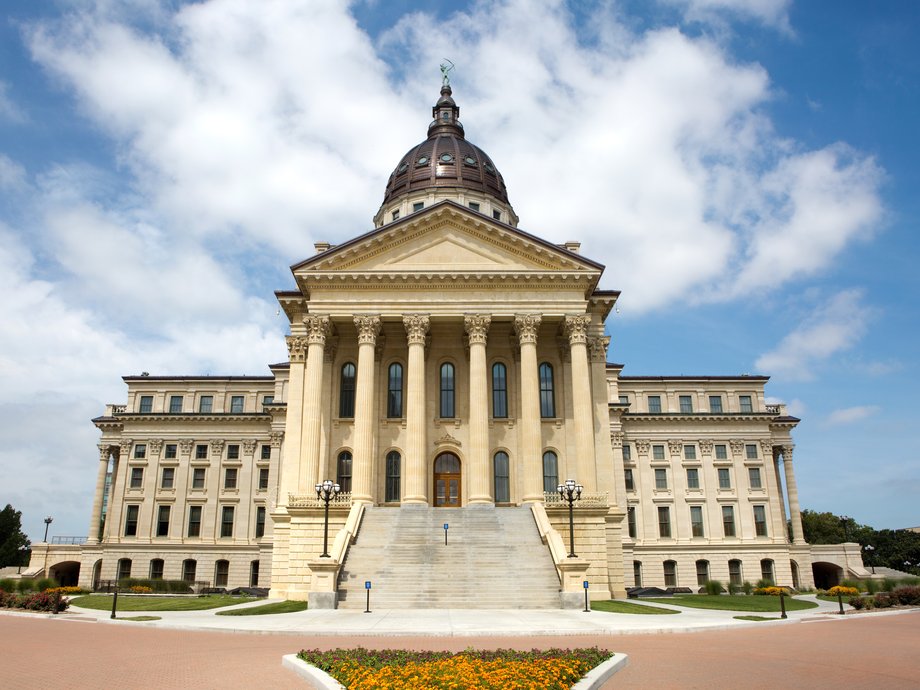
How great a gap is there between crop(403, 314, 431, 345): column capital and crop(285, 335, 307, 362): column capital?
21.0ft

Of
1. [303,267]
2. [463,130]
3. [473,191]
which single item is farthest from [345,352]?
[463,130]

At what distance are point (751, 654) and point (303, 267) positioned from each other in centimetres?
3202

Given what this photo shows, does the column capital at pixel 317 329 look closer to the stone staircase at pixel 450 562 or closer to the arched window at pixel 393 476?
the arched window at pixel 393 476

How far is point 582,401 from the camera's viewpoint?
40.9 m

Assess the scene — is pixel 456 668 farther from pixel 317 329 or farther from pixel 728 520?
pixel 728 520

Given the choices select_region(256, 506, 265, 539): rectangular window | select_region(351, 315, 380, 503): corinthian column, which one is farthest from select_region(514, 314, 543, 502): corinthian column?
select_region(256, 506, 265, 539): rectangular window

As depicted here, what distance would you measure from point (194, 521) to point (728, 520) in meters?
49.3

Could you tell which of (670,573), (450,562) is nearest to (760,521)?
(670,573)

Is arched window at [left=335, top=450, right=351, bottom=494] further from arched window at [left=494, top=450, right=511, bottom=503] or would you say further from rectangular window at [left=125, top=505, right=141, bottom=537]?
rectangular window at [left=125, top=505, right=141, bottom=537]

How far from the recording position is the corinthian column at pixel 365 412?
39656mm

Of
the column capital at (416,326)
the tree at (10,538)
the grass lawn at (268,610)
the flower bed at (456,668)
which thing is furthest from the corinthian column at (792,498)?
the tree at (10,538)

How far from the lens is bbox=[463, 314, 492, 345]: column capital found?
41719 millimetres

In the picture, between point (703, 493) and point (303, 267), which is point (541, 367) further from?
point (703, 493)

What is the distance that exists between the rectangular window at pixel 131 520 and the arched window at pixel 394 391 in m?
37.6
